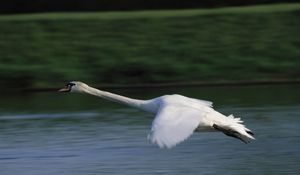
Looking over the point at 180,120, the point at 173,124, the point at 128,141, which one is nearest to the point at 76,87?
the point at 128,141

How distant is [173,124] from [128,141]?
15.3 ft

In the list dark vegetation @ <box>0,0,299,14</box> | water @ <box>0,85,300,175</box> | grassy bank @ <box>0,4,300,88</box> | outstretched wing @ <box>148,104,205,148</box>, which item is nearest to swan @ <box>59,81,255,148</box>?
outstretched wing @ <box>148,104,205,148</box>

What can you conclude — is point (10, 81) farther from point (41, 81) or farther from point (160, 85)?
point (160, 85)

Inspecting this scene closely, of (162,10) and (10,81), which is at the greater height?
(162,10)

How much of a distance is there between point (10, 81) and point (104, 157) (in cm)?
1018

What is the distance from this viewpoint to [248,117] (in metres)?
15.1

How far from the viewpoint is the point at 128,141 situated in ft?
A: 42.2

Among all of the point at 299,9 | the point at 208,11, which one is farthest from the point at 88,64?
the point at 299,9

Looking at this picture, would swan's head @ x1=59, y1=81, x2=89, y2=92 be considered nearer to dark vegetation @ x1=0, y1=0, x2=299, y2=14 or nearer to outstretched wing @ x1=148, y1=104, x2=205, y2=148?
outstretched wing @ x1=148, y1=104, x2=205, y2=148

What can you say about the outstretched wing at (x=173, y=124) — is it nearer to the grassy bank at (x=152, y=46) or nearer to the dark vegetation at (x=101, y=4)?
the grassy bank at (x=152, y=46)

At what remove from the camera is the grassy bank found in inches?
846

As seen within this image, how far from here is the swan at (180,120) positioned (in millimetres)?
7828

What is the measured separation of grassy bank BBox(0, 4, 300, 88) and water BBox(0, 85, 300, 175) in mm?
3020

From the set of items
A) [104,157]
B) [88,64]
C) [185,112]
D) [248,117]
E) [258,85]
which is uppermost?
[88,64]
